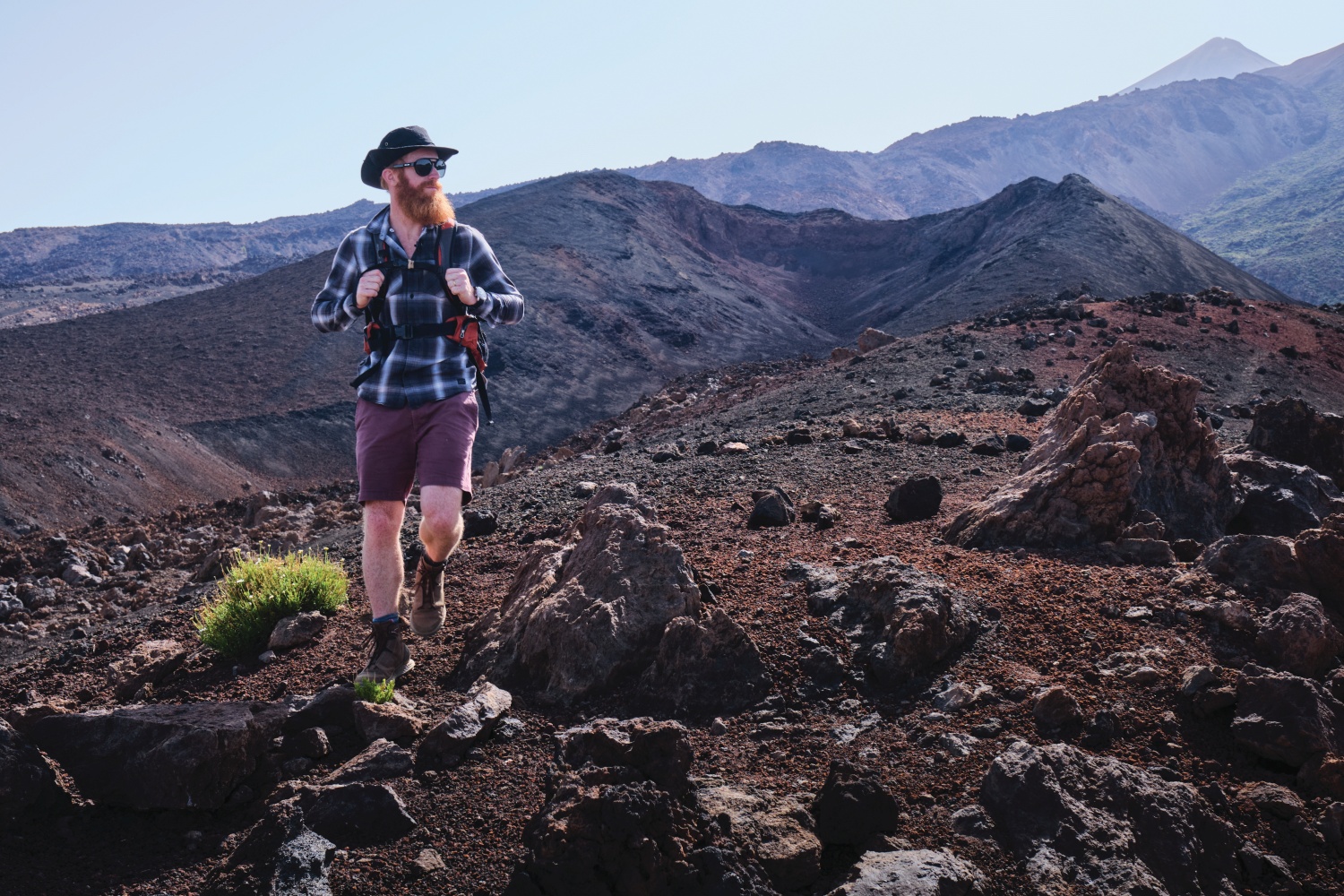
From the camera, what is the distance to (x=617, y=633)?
335cm

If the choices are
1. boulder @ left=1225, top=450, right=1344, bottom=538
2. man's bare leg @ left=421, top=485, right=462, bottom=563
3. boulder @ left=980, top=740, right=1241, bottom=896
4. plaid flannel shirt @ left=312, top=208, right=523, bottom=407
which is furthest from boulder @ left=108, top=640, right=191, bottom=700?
boulder @ left=1225, top=450, right=1344, bottom=538

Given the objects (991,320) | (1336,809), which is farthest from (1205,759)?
(991,320)

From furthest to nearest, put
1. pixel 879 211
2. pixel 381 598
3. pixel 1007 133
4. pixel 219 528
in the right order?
pixel 1007 133 < pixel 879 211 < pixel 219 528 < pixel 381 598

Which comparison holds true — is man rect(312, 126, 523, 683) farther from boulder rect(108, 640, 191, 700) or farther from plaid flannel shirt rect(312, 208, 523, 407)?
boulder rect(108, 640, 191, 700)

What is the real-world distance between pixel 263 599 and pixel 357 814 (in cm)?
195

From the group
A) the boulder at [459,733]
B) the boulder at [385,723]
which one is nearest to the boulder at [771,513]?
the boulder at [459,733]

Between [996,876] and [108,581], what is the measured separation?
10.6m

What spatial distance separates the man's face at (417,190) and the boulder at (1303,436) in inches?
229

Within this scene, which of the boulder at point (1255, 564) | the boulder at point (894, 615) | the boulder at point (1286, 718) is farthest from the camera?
the boulder at point (1255, 564)

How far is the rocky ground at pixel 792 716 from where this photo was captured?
2.26 meters

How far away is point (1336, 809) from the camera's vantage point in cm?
228

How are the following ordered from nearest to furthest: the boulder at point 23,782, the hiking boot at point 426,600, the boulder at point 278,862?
the boulder at point 278,862
the boulder at point 23,782
the hiking boot at point 426,600

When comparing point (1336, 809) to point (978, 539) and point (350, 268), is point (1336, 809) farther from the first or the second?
point (350, 268)

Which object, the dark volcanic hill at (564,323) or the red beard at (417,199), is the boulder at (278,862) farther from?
the dark volcanic hill at (564,323)
